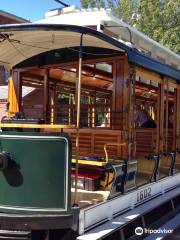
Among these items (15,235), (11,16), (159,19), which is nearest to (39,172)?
(15,235)

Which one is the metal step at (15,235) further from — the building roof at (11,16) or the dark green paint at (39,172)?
the building roof at (11,16)

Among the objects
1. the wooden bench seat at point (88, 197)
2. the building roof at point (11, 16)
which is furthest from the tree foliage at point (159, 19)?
the wooden bench seat at point (88, 197)

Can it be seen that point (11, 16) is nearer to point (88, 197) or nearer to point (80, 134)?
point (80, 134)

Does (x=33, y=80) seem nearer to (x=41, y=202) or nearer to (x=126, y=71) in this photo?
(x=126, y=71)

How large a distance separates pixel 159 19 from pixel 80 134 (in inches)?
645

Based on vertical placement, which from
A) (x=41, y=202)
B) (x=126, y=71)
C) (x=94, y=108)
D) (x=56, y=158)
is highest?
(x=126, y=71)

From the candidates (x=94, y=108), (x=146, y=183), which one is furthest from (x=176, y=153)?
(x=94, y=108)

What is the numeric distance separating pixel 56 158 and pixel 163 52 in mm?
5245

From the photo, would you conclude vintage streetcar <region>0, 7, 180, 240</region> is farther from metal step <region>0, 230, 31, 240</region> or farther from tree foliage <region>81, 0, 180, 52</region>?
tree foliage <region>81, 0, 180, 52</region>

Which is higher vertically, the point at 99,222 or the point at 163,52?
the point at 163,52

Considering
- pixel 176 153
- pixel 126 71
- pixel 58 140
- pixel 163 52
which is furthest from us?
pixel 163 52

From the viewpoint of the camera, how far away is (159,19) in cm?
2123

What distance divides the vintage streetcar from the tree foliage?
1173 cm

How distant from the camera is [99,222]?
15.4ft
